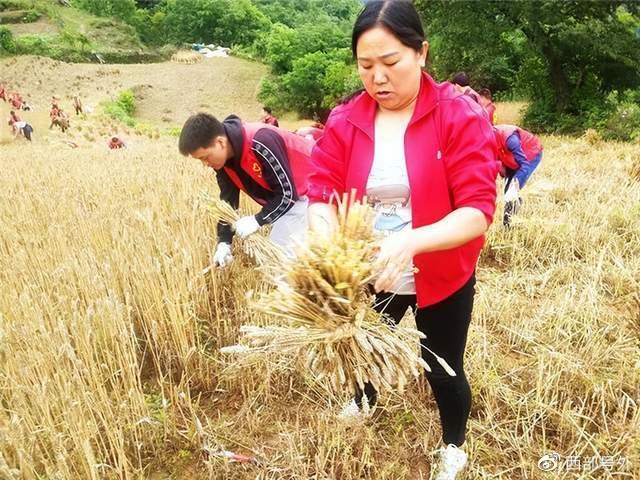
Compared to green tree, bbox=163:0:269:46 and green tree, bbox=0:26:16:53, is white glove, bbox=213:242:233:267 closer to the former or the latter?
green tree, bbox=0:26:16:53

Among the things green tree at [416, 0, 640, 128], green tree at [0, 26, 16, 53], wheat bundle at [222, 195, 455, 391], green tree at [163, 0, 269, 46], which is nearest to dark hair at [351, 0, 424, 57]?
wheat bundle at [222, 195, 455, 391]

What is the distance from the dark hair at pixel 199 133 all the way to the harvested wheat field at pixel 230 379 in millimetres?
515

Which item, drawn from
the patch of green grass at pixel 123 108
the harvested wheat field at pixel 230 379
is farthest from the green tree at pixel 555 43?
the patch of green grass at pixel 123 108

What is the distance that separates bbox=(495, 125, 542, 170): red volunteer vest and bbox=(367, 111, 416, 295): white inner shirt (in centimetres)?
216

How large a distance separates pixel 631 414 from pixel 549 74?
15.3 meters

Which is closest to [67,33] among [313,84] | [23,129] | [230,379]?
[313,84]

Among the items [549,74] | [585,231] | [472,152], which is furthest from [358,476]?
[549,74]

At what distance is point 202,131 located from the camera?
224 centimetres

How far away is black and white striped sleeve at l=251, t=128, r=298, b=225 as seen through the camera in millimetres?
2338

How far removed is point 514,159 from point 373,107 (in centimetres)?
230

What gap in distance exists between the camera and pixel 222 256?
8.09ft

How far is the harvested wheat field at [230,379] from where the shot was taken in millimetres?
1589

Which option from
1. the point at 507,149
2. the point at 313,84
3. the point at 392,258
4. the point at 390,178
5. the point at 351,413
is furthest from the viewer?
the point at 313,84

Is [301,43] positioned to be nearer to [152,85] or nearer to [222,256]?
[152,85]
